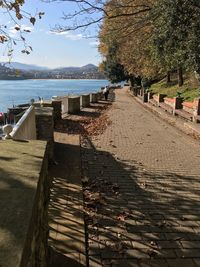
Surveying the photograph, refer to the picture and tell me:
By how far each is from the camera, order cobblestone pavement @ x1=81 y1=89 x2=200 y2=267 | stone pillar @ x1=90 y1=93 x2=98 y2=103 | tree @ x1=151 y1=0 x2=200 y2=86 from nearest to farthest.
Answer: cobblestone pavement @ x1=81 y1=89 x2=200 y2=267
tree @ x1=151 y1=0 x2=200 y2=86
stone pillar @ x1=90 y1=93 x2=98 y2=103

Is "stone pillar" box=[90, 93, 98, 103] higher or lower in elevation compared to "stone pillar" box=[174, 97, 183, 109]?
lower

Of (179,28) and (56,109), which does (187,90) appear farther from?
(56,109)

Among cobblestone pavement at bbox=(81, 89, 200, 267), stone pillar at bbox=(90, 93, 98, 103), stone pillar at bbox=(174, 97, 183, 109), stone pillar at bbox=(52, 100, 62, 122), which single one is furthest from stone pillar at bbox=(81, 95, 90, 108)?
cobblestone pavement at bbox=(81, 89, 200, 267)

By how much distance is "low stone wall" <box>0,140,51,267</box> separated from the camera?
6.15ft

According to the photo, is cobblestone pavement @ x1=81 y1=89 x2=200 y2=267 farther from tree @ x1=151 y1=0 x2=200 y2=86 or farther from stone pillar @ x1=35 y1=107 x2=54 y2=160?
tree @ x1=151 y1=0 x2=200 y2=86

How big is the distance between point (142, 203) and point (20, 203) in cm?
480

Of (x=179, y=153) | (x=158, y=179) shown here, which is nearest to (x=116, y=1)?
(x=179, y=153)

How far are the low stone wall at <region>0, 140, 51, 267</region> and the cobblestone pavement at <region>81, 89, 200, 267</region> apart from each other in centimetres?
186

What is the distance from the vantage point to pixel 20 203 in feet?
7.89

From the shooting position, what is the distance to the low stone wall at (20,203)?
6.15 ft

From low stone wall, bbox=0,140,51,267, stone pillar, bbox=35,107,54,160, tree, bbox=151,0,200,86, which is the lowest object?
stone pillar, bbox=35,107,54,160

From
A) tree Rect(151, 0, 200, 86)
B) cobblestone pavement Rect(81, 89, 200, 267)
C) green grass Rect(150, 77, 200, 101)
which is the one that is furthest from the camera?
green grass Rect(150, 77, 200, 101)

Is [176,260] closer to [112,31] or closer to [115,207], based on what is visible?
[115,207]

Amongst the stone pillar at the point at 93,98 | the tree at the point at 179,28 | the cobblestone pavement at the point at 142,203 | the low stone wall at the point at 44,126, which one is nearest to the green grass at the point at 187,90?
the stone pillar at the point at 93,98
